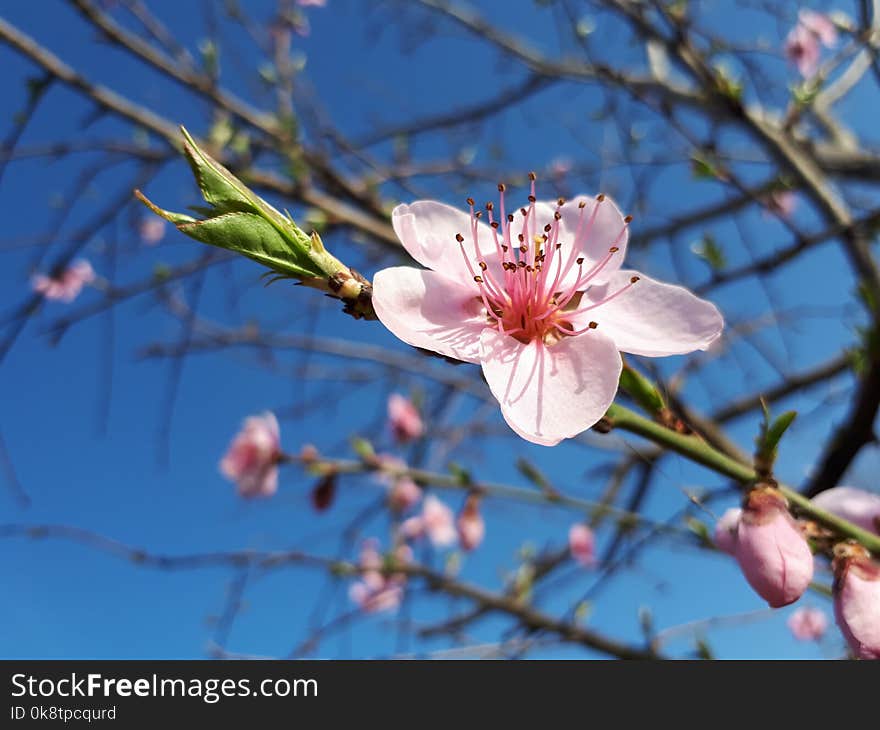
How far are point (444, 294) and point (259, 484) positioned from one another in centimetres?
167

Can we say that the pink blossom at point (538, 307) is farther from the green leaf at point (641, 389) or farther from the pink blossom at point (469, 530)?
the pink blossom at point (469, 530)

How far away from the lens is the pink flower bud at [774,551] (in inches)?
24.4

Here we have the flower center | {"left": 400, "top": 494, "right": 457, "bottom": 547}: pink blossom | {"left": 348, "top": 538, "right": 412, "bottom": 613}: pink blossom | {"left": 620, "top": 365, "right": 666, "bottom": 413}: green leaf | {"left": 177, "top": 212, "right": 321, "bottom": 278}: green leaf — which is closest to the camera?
{"left": 177, "top": 212, "right": 321, "bottom": 278}: green leaf

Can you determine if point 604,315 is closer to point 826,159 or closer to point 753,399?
point 753,399

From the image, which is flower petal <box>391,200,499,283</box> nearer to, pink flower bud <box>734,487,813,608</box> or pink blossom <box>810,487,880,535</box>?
pink flower bud <box>734,487,813,608</box>

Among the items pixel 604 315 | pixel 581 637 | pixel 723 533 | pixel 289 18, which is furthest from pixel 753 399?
pixel 289 18

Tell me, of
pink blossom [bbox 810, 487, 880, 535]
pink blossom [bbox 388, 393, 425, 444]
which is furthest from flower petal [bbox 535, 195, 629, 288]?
pink blossom [bbox 388, 393, 425, 444]

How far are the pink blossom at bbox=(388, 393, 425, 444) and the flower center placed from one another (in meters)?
1.85

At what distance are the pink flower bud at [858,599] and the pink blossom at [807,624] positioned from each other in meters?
3.53

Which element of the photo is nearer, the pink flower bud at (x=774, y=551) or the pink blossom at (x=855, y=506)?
the pink flower bud at (x=774, y=551)

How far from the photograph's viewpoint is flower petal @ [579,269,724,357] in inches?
25.3

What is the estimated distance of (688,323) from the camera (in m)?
0.66

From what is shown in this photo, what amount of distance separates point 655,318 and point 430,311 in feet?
0.78

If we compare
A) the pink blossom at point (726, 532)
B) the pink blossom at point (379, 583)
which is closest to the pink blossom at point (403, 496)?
the pink blossom at point (379, 583)
